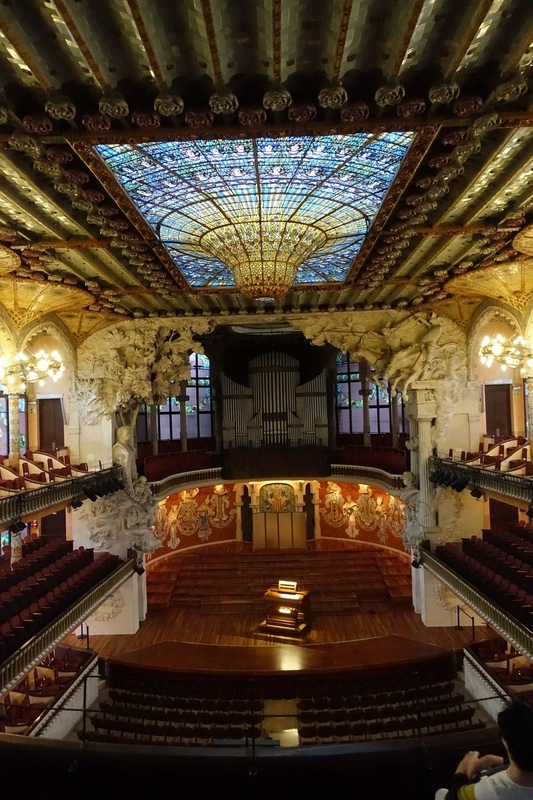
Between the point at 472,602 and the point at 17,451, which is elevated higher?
the point at 17,451

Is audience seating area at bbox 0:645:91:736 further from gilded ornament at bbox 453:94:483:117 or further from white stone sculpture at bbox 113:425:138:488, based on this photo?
gilded ornament at bbox 453:94:483:117

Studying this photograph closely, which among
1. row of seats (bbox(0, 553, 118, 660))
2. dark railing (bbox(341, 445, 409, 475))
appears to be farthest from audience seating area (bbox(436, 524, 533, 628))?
row of seats (bbox(0, 553, 118, 660))

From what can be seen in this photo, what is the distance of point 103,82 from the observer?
4652mm

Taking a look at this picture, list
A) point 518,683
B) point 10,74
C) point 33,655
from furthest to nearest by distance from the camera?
point 518,683 < point 33,655 < point 10,74

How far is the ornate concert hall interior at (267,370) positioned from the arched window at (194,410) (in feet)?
0.35

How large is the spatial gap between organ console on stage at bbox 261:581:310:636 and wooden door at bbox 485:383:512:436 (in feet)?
31.6

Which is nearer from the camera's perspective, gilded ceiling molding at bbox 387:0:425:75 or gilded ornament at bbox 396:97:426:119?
gilded ceiling molding at bbox 387:0:425:75

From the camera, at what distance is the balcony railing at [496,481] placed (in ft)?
34.8

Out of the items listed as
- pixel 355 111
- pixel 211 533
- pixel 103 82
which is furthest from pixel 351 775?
pixel 211 533

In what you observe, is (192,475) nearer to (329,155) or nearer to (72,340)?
(72,340)

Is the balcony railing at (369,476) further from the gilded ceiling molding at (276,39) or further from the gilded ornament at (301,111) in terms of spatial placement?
the gilded ceiling molding at (276,39)

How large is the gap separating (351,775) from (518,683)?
10432mm

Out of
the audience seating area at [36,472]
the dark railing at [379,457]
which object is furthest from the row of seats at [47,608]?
the dark railing at [379,457]

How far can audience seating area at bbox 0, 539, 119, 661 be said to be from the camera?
9.91m
